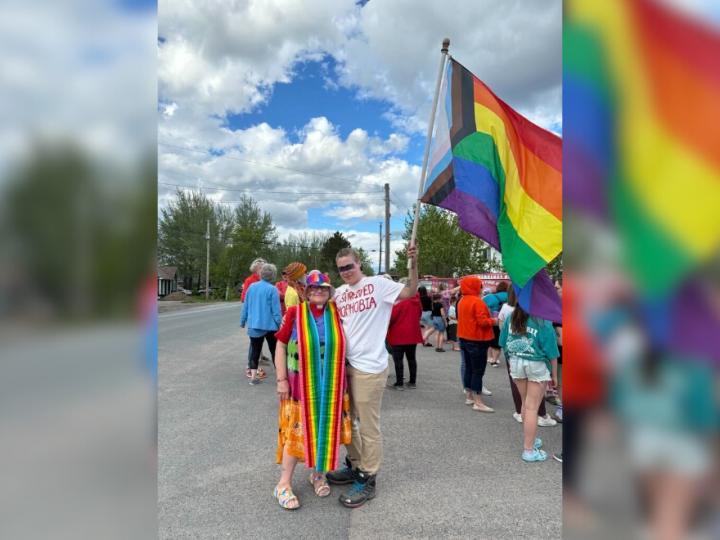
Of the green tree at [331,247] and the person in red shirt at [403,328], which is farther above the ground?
the green tree at [331,247]

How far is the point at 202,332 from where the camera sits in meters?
13.2

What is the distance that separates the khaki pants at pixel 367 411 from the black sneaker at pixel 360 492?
61 mm

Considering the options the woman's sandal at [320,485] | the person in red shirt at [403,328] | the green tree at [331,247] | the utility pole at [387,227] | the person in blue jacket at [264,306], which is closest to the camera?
the woman's sandal at [320,485]

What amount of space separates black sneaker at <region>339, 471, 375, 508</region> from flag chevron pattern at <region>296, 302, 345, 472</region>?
28 cm

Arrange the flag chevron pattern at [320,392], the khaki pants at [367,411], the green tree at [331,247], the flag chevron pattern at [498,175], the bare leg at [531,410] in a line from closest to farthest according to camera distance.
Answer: the flag chevron pattern at [498,175] < the flag chevron pattern at [320,392] < the khaki pants at [367,411] < the bare leg at [531,410] < the green tree at [331,247]

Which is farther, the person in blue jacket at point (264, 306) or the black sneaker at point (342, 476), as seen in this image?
the person in blue jacket at point (264, 306)

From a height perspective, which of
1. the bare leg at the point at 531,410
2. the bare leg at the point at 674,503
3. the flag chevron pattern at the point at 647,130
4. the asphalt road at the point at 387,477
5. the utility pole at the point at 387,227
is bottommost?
the asphalt road at the point at 387,477

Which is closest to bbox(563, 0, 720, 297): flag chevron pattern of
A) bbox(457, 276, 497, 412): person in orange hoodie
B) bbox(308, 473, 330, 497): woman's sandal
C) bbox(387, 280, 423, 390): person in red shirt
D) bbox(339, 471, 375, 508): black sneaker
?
bbox(339, 471, 375, 508): black sneaker

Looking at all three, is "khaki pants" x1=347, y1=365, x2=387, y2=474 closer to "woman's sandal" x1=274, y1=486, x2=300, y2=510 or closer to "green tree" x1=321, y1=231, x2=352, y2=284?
"woman's sandal" x1=274, y1=486, x2=300, y2=510

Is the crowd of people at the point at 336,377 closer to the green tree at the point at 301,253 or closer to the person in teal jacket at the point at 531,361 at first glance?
the person in teal jacket at the point at 531,361

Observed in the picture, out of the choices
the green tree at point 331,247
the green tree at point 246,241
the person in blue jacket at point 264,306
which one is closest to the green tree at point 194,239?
the green tree at point 246,241

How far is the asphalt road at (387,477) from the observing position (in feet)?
9.12

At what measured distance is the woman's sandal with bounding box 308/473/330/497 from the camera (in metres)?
3.21

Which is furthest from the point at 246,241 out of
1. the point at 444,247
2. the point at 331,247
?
the point at 444,247
